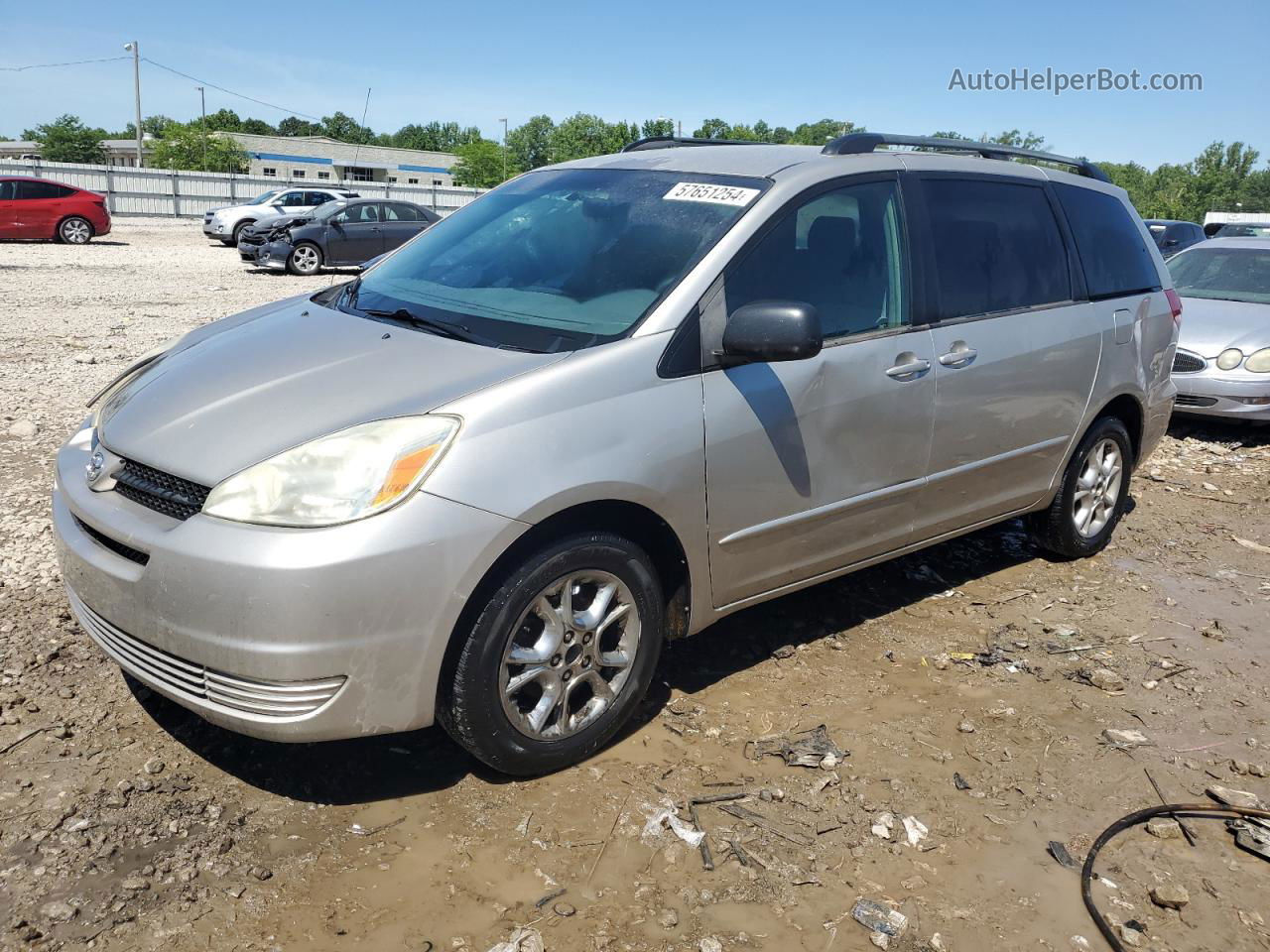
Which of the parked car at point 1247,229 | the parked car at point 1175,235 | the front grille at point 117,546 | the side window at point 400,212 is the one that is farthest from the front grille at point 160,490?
the parked car at point 1175,235

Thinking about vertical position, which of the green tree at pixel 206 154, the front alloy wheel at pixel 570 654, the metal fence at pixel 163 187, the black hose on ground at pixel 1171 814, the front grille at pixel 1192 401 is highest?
the green tree at pixel 206 154

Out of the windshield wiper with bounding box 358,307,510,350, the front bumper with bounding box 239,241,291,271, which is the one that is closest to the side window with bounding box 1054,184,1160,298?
the windshield wiper with bounding box 358,307,510,350

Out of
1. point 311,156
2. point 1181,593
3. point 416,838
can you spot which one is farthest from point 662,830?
point 311,156

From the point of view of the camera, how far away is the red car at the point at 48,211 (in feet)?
74.3

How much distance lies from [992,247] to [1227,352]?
531 cm

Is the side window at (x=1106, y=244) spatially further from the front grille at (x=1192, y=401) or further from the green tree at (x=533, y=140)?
the green tree at (x=533, y=140)

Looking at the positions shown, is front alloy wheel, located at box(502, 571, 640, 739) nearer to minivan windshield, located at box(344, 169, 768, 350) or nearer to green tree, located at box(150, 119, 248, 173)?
minivan windshield, located at box(344, 169, 768, 350)

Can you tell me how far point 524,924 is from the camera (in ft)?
8.52

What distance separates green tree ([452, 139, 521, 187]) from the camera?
276ft

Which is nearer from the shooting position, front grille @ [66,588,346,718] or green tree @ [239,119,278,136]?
front grille @ [66,588,346,718]

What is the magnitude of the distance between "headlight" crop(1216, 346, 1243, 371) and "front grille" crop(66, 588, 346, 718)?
826 cm

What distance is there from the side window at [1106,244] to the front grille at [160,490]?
4.11m

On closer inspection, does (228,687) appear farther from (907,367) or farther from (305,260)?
(305,260)

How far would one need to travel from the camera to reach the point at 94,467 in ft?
10.5
